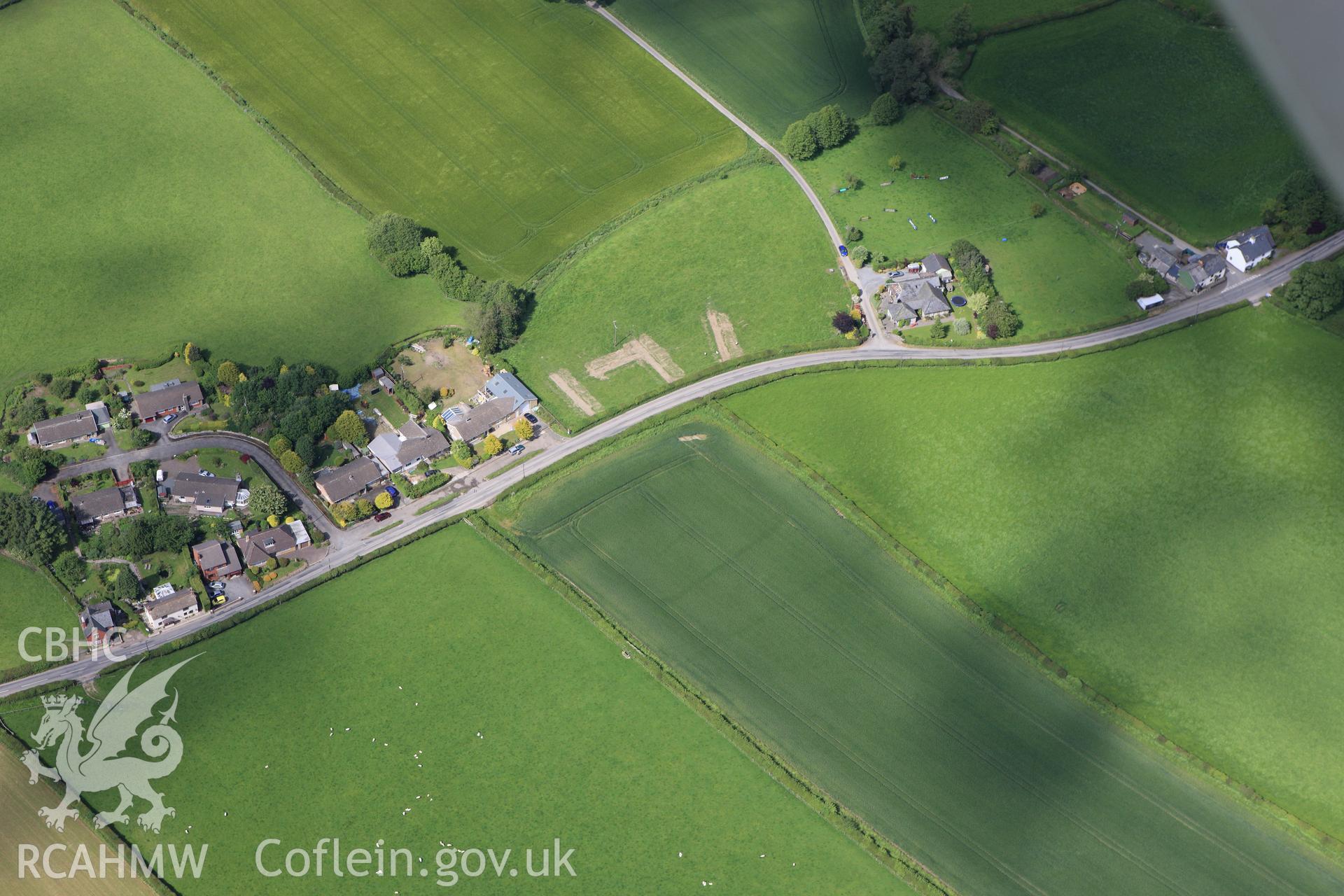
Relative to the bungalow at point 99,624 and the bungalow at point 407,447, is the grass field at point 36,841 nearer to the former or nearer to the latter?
the bungalow at point 99,624

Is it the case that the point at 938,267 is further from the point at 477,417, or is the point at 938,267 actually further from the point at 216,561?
the point at 216,561

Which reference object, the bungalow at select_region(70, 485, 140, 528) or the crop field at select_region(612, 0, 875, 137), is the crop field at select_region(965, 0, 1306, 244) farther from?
the bungalow at select_region(70, 485, 140, 528)

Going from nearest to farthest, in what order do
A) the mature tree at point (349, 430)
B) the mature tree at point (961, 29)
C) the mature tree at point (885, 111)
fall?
the mature tree at point (349, 430) < the mature tree at point (885, 111) < the mature tree at point (961, 29)

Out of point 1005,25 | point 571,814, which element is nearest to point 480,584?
point 571,814

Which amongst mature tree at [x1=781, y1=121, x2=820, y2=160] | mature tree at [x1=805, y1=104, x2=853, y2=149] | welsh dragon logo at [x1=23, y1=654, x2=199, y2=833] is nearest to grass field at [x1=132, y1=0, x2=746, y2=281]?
mature tree at [x1=781, y1=121, x2=820, y2=160]

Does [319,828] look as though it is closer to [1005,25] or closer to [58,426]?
[58,426]

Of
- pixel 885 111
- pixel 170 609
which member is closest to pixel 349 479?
pixel 170 609

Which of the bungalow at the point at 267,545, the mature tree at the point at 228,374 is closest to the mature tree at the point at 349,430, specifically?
the bungalow at the point at 267,545
